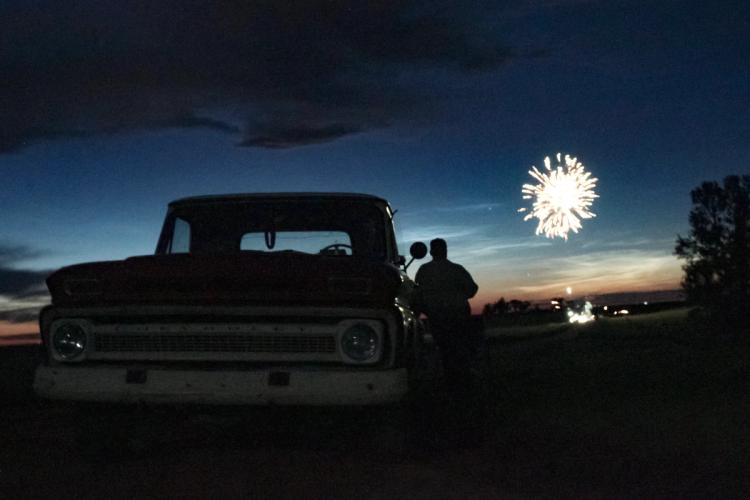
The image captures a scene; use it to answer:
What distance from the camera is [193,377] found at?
5.49 m

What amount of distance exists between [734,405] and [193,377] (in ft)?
21.1

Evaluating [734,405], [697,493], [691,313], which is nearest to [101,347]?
[697,493]

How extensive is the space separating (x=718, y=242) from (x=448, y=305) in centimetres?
6086

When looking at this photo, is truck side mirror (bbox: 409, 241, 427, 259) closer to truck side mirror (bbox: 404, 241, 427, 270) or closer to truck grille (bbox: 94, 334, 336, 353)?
truck side mirror (bbox: 404, 241, 427, 270)

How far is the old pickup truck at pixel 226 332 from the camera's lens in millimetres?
5438

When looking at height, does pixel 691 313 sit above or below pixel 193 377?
above

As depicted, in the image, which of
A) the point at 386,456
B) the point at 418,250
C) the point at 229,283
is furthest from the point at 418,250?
the point at 229,283

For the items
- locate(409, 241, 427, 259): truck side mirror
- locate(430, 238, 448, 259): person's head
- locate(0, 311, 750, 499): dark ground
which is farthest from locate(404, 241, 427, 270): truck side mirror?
locate(0, 311, 750, 499): dark ground

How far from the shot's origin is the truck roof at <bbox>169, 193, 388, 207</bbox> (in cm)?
733

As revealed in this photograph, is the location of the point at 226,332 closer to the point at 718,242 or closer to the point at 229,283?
the point at 229,283

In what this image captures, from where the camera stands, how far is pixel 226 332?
5.57m

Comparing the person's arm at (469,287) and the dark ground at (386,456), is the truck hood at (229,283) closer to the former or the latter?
the dark ground at (386,456)

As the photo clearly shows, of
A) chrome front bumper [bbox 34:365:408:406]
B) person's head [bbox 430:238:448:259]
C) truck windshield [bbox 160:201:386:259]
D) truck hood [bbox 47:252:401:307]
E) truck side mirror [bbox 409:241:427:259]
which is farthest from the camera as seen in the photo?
person's head [bbox 430:238:448:259]

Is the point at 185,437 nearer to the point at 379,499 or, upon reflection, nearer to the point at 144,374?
the point at 144,374
